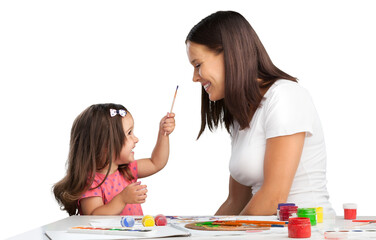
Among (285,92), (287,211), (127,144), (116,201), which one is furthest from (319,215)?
(127,144)

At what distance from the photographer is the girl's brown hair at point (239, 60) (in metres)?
1.94

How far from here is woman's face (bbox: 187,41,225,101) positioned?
6.57 feet

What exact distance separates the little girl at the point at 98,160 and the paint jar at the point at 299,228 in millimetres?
1066

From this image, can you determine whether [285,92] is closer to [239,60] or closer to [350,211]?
[239,60]

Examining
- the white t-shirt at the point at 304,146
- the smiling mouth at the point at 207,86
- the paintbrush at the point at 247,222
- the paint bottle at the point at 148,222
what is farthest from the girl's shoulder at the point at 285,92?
the paint bottle at the point at 148,222

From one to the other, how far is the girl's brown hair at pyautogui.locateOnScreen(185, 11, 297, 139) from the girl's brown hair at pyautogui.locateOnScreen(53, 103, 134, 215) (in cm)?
53

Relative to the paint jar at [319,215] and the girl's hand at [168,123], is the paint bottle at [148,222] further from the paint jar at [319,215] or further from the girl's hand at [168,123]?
the girl's hand at [168,123]

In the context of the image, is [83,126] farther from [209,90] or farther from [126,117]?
[209,90]

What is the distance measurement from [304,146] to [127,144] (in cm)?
76

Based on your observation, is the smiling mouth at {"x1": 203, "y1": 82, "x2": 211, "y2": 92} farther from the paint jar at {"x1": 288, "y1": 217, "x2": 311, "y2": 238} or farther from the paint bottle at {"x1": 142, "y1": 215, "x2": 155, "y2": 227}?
the paint jar at {"x1": 288, "y1": 217, "x2": 311, "y2": 238}

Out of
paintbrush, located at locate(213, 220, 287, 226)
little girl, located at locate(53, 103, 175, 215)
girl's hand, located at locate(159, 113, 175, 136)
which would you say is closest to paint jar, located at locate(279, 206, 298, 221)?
paintbrush, located at locate(213, 220, 287, 226)

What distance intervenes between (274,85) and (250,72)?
104 mm

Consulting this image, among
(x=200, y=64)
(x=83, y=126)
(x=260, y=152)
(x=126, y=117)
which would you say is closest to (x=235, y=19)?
(x=200, y=64)

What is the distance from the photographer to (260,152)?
1894 millimetres
